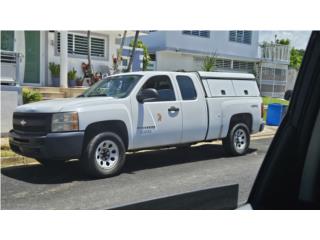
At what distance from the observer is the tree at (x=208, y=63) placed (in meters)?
3.14

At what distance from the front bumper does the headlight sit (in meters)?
0.05

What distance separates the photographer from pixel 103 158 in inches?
122

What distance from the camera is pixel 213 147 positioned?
3479mm

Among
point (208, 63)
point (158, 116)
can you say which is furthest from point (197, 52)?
point (158, 116)

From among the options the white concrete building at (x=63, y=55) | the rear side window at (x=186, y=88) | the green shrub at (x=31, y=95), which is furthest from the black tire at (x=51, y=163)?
the rear side window at (x=186, y=88)

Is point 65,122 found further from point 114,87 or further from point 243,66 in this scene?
point 243,66

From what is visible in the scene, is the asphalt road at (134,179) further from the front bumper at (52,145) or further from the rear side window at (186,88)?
the rear side window at (186,88)

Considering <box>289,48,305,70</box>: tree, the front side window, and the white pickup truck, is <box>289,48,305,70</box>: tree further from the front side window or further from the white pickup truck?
the front side window

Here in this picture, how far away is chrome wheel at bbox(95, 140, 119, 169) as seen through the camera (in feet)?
9.41

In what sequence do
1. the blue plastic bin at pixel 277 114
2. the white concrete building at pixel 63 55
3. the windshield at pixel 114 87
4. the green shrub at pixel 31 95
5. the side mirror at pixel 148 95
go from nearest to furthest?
1. the blue plastic bin at pixel 277 114
2. the side mirror at pixel 148 95
3. the windshield at pixel 114 87
4. the green shrub at pixel 31 95
5. the white concrete building at pixel 63 55

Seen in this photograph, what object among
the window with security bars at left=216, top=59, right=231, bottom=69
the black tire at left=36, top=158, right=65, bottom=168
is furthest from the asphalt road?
the window with security bars at left=216, top=59, right=231, bottom=69

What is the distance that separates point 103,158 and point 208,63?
1332 mm

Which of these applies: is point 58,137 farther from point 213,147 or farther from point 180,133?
point 213,147

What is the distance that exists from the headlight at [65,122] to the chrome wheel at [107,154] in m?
0.28
